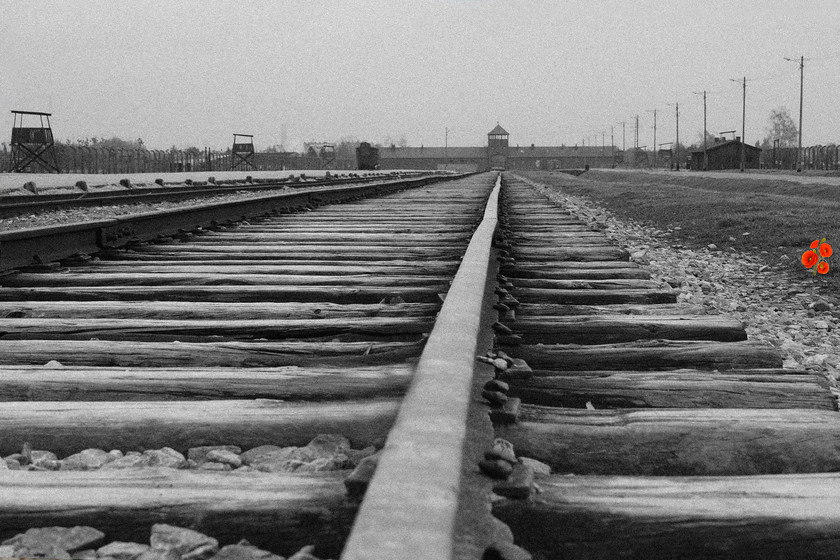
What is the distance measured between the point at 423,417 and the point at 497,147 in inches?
5325

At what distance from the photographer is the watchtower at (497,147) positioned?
432 feet

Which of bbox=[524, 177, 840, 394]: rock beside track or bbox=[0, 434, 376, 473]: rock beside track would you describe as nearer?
bbox=[0, 434, 376, 473]: rock beside track

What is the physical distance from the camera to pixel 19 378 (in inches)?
75.3

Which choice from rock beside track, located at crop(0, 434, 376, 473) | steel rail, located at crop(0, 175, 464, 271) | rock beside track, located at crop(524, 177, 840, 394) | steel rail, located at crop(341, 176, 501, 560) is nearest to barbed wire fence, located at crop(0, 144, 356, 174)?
steel rail, located at crop(0, 175, 464, 271)

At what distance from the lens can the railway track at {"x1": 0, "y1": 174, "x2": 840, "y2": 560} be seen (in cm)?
113

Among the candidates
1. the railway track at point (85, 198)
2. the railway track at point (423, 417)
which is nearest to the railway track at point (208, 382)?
the railway track at point (423, 417)

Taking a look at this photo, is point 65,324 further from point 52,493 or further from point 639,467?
point 639,467

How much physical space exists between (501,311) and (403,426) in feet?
5.11

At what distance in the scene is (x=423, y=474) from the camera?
0.97 meters

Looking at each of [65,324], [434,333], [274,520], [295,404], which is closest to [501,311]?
[434,333]

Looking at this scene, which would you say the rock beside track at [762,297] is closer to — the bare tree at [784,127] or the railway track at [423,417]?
the railway track at [423,417]

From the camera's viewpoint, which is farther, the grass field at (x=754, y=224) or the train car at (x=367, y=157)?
the train car at (x=367, y=157)

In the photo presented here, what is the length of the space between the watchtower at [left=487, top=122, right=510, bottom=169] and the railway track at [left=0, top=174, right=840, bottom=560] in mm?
128388

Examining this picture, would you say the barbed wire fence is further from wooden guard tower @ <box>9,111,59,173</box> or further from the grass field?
the grass field
